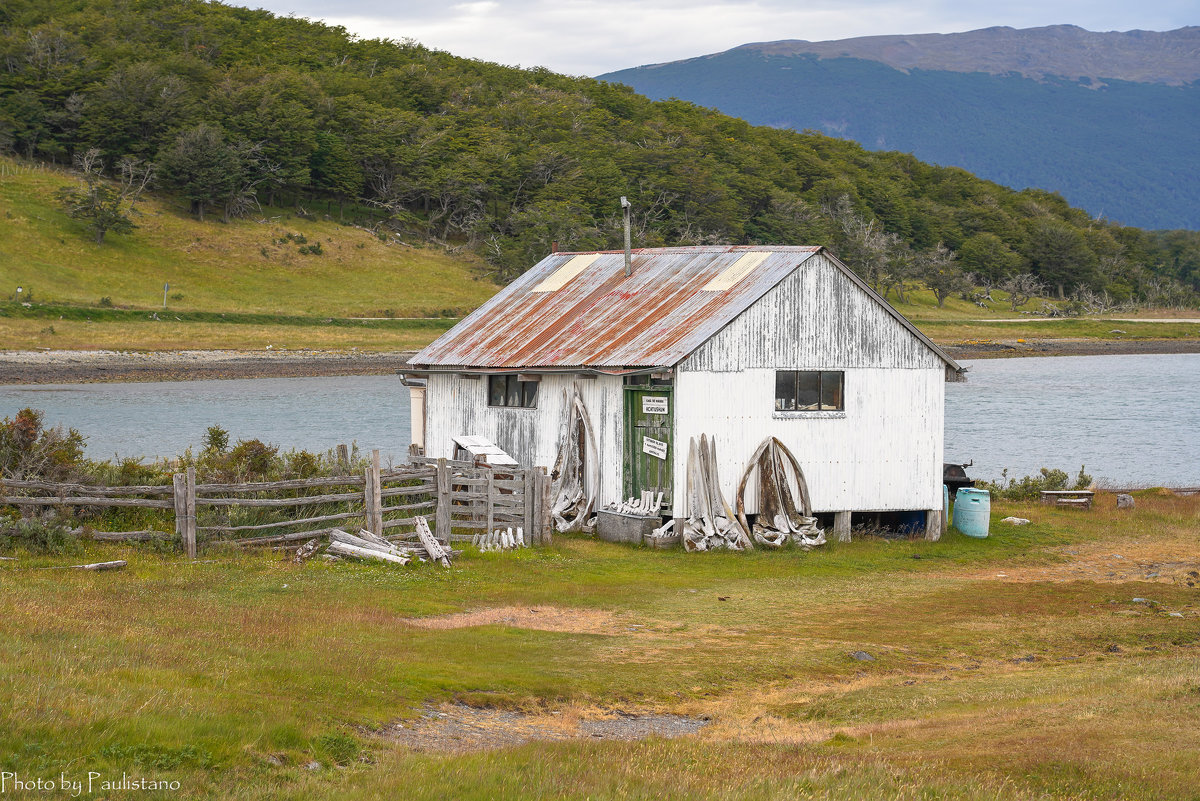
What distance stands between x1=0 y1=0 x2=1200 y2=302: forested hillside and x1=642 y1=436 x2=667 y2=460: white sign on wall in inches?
3450

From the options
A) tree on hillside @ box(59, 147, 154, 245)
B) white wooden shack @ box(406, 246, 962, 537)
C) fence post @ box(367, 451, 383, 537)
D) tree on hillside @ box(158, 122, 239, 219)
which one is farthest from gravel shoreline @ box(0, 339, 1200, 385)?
fence post @ box(367, 451, 383, 537)

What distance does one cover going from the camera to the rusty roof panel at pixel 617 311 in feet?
84.0

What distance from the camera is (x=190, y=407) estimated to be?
64938 millimetres

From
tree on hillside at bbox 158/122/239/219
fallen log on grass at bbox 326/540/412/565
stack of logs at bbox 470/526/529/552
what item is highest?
tree on hillside at bbox 158/122/239/219

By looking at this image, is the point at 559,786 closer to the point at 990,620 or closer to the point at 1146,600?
the point at 990,620

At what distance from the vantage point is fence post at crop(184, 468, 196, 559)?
19.5 m

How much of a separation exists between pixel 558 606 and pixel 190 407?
165 ft

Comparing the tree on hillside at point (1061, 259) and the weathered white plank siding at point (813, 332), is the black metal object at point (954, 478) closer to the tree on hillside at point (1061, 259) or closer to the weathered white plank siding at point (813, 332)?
the weathered white plank siding at point (813, 332)

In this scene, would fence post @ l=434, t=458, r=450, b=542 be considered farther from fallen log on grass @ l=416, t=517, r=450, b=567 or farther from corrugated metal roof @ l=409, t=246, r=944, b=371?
corrugated metal roof @ l=409, t=246, r=944, b=371

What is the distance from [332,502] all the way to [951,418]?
166 feet

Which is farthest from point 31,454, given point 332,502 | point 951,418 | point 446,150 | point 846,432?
point 446,150

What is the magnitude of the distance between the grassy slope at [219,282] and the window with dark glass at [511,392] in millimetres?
52728

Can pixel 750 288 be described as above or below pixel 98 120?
below

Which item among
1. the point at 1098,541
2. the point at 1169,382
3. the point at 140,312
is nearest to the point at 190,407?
the point at 140,312
